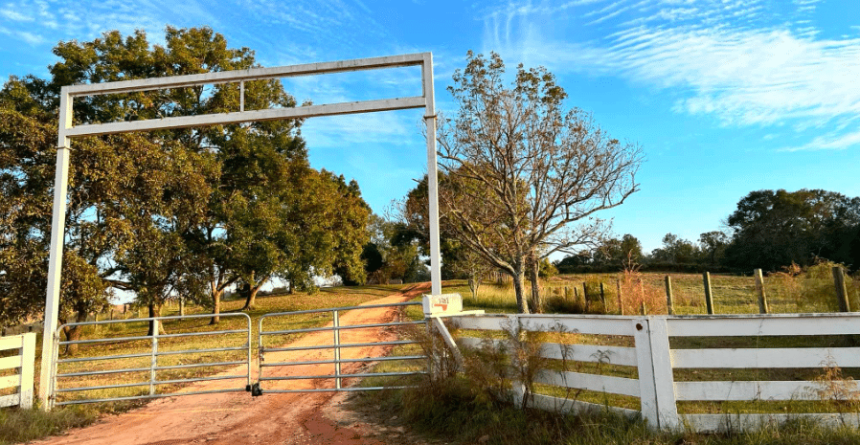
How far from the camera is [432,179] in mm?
6543

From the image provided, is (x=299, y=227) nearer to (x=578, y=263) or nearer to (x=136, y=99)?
(x=136, y=99)

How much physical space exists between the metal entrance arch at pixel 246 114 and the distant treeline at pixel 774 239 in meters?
26.2

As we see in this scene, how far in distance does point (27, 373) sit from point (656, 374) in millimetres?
7503

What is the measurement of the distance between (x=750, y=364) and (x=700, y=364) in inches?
13.5

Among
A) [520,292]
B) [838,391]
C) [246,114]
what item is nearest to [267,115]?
[246,114]

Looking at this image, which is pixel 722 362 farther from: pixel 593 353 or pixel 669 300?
pixel 669 300

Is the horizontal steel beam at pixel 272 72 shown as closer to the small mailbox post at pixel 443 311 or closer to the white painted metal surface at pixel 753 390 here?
the small mailbox post at pixel 443 311

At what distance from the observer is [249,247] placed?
1828cm

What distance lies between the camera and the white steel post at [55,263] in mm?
6805

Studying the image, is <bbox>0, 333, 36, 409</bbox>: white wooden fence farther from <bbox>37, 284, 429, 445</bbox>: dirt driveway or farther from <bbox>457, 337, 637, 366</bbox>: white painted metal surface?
<bbox>457, 337, 637, 366</bbox>: white painted metal surface

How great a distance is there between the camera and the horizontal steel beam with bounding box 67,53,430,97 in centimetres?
673

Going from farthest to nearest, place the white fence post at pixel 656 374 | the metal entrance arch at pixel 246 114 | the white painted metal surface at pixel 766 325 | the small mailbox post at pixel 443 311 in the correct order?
the metal entrance arch at pixel 246 114
the small mailbox post at pixel 443 311
the white fence post at pixel 656 374
the white painted metal surface at pixel 766 325

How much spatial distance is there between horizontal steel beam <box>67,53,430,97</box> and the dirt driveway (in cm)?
441

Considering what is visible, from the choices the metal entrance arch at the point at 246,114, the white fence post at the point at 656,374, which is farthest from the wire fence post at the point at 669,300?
the white fence post at the point at 656,374
